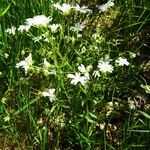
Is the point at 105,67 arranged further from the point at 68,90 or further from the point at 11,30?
the point at 11,30

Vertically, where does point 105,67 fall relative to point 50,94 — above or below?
above

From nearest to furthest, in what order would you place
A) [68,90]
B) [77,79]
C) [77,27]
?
1. [77,79]
2. [68,90]
3. [77,27]

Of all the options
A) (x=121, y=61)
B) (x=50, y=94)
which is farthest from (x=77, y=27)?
(x=50, y=94)

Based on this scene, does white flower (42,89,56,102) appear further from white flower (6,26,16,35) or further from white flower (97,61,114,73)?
white flower (6,26,16,35)

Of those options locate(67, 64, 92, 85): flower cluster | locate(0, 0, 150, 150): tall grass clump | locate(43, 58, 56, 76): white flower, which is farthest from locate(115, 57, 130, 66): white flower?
locate(43, 58, 56, 76): white flower

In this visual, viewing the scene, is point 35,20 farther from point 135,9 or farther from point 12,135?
point 135,9

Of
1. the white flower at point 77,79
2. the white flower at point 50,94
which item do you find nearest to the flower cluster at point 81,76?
the white flower at point 77,79

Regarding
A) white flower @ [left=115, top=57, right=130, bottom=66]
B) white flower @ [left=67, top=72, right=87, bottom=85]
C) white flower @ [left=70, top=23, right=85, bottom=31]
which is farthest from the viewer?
white flower @ [left=70, top=23, right=85, bottom=31]

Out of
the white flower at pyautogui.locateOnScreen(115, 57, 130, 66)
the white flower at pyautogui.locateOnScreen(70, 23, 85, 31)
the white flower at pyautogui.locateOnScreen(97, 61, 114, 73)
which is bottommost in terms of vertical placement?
the white flower at pyautogui.locateOnScreen(115, 57, 130, 66)

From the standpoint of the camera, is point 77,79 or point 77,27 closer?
point 77,79
